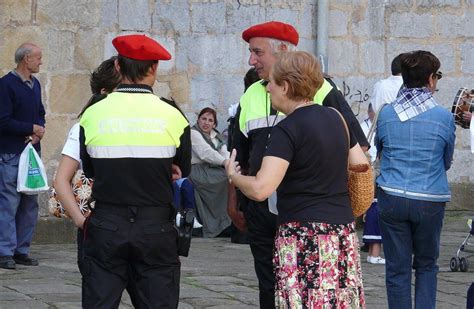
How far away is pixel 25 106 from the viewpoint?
10.3m

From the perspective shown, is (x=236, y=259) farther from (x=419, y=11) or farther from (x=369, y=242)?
(x=419, y=11)

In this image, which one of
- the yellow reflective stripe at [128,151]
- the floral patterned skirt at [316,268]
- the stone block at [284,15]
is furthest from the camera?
the stone block at [284,15]

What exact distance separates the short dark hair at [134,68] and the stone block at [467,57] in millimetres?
9026

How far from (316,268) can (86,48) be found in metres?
6.76

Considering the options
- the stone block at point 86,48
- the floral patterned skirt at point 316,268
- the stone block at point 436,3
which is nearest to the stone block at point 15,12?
the stone block at point 86,48

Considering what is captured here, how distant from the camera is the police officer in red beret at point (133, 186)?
5621 mm

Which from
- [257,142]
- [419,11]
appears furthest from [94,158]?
[419,11]

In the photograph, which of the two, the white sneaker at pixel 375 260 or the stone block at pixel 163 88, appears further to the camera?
the stone block at pixel 163 88

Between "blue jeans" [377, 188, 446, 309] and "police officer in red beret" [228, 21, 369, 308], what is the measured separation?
3.47 feet

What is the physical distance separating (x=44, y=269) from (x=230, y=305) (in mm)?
2293

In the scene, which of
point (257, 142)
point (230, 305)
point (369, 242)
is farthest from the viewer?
point (369, 242)

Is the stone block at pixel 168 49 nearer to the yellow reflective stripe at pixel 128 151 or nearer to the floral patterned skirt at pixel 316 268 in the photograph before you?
the yellow reflective stripe at pixel 128 151

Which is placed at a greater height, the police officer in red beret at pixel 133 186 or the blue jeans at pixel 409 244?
the police officer in red beret at pixel 133 186

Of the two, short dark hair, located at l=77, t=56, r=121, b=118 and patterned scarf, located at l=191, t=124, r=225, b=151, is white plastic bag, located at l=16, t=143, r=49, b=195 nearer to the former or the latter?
patterned scarf, located at l=191, t=124, r=225, b=151
